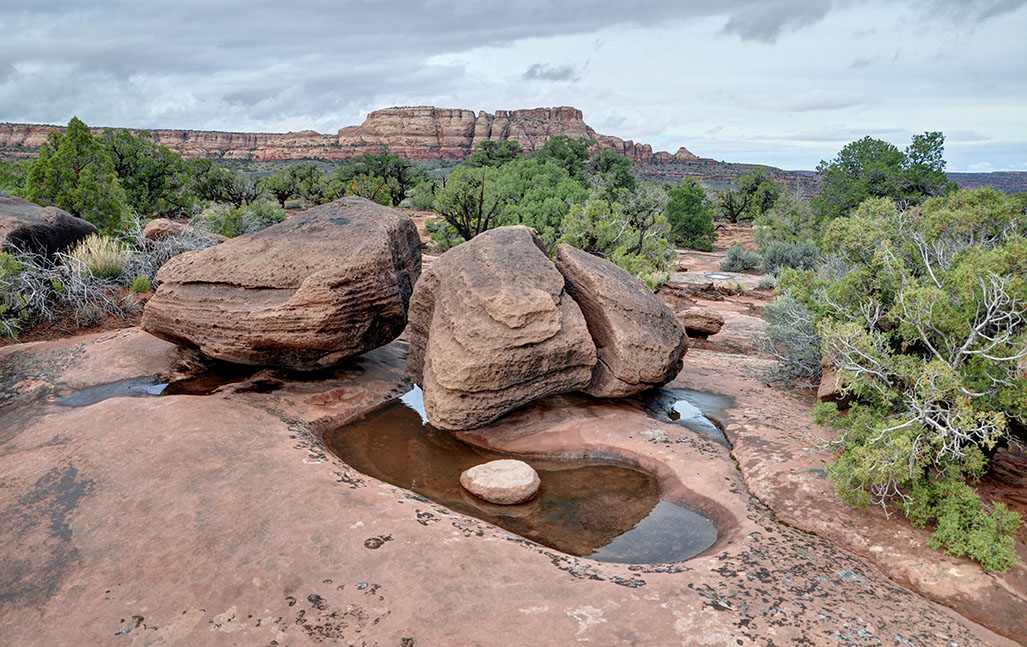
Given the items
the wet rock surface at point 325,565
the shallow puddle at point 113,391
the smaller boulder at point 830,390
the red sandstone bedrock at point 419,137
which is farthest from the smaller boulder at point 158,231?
the red sandstone bedrock at point 419,137

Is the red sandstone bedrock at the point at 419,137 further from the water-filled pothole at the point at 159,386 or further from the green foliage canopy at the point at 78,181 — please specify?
the water-filled pothole at the point at 159,386

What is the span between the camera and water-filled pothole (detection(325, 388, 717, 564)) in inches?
229

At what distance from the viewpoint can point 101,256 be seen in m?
12.8

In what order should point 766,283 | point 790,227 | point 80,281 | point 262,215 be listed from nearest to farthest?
point 80,281 < point 766,283 < point 262,215 < point 790,227

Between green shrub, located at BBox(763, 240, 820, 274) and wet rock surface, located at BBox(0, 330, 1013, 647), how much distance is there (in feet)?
58.2

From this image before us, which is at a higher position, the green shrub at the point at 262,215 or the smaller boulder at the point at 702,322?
the green shrub at the point at 262,215

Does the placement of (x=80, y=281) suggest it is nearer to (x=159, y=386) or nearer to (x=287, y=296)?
(x=159, y=386)

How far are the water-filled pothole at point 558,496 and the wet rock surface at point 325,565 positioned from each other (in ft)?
1.19

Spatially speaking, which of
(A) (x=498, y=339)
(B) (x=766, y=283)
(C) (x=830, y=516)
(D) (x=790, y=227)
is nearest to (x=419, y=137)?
(D) (x=790, y=227)

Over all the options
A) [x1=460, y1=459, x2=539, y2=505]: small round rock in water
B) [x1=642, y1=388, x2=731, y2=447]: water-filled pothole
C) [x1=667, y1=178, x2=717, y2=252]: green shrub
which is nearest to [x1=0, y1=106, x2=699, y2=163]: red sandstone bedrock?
[x1=667, y1=178, x2=717, y2=252]: green shrub

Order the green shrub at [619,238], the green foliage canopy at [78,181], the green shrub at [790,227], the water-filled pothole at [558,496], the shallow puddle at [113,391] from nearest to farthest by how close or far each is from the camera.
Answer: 1. the water-filled pothole at [558,496]
2. the shallow puddle at [113,391]
3. the green foliage canopy at [78,181]
4. the green shrub at [619,238]
5. the green shrub at [790,227]

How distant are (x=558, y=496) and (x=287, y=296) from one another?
459 centimetres

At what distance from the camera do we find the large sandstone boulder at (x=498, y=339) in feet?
24.9

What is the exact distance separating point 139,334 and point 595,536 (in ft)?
28.5
